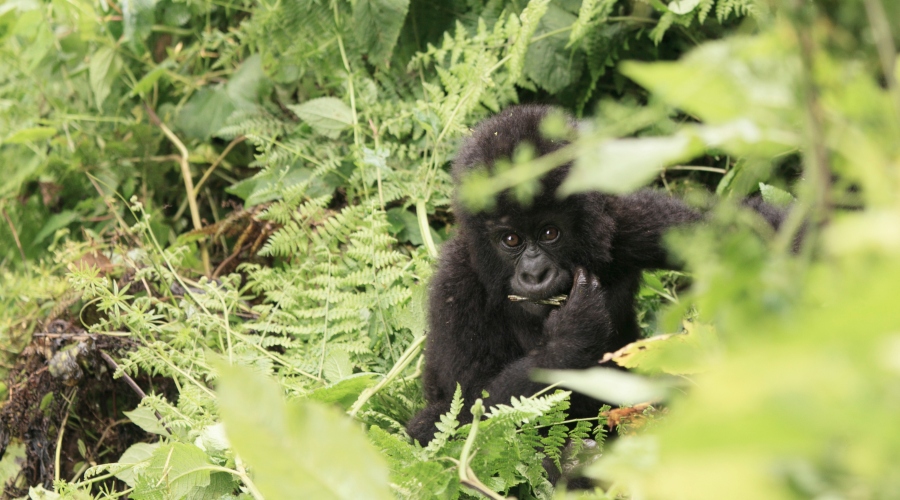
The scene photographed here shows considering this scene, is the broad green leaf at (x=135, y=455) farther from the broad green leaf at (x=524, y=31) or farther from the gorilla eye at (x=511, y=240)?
the broad green leaf at (x=524, y=31)

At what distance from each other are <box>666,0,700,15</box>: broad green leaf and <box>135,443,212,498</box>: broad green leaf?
8.29 feet

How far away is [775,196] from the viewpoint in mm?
2643

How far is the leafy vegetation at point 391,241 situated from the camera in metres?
0.68

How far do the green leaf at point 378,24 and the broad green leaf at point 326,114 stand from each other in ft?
0.94

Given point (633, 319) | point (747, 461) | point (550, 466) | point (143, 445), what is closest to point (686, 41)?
point (633, 319)

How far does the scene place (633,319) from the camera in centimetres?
332

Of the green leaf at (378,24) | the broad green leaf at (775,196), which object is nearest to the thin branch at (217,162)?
the green leaf at (378,24)

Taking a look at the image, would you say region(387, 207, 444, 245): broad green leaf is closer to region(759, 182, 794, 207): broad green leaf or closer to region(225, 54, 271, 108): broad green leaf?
region(225, 54, 271, 108): broad green leaf

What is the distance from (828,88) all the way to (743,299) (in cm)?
21

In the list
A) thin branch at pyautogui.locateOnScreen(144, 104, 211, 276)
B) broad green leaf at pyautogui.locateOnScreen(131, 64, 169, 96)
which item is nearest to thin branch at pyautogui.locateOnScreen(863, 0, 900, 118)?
thin branch at pyautogui.locateOnScreen(144, 104, 211, 276)

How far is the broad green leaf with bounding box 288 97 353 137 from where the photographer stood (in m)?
4.14

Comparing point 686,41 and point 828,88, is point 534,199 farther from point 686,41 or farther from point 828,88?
point 828,88

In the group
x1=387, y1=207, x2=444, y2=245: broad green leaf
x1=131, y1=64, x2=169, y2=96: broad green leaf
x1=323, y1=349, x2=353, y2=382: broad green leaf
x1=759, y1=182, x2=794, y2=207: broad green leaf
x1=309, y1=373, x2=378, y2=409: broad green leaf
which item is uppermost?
x1=131, y1=64, x2=169, y2=96: broad green leaf

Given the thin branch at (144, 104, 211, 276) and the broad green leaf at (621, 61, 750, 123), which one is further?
the thin branch at (144, 104, 211, 276)
